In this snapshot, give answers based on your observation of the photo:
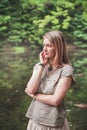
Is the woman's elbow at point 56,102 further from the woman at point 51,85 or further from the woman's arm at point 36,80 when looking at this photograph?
the woman's arm at point 36,80

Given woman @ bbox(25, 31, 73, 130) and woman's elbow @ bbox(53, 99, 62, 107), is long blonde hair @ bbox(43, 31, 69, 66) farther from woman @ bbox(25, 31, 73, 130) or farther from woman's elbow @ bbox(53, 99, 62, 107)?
woman's elbow @ bbox(53, 99, 62, 107)

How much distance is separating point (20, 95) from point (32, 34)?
9.77 m

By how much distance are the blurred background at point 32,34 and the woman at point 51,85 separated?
15.4ft

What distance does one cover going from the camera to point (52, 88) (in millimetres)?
2488

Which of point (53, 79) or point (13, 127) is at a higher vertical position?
point (53, 79)

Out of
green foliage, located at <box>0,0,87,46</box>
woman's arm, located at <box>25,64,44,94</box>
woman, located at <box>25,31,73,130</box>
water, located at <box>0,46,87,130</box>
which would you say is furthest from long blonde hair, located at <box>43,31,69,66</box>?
green foliage, located at <box>0,0,87,46</box>

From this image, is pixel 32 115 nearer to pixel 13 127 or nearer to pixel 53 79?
pixel 53 79

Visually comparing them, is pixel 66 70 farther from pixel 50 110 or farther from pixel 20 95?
pixel 20 95

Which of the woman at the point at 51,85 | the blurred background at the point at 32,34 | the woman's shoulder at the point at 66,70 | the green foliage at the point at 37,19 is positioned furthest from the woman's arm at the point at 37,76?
the green foliage at the point at 37,19

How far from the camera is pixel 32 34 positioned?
646 inches

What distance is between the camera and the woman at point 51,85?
8.09 ft

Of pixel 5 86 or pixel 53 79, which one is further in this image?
pixel 5 86

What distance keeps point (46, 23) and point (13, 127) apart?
1185 centimetres

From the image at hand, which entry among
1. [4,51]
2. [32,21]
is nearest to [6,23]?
[32,21]
